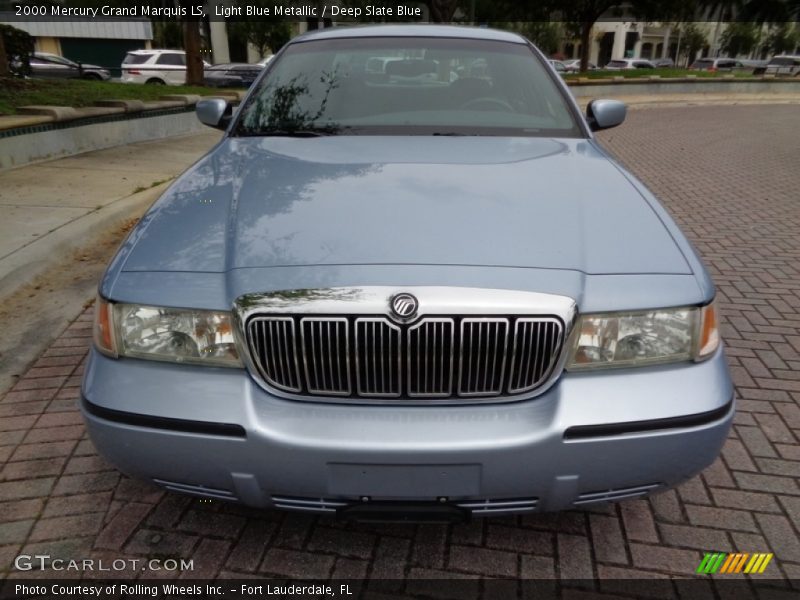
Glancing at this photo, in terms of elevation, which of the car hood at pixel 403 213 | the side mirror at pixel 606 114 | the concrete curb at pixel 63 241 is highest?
the side mirror at pixel 606 114

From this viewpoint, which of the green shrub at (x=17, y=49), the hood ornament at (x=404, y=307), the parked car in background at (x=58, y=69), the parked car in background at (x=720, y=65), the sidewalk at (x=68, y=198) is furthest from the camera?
the parked car in background at (x=720, y=65)

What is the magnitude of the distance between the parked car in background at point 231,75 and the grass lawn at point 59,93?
8457 millimetres

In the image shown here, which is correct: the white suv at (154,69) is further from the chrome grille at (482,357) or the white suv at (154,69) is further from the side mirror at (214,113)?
the chrome grille at (482,357)

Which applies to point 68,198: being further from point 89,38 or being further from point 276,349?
point 89,38

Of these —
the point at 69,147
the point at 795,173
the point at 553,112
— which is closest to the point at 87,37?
the point at 69,147

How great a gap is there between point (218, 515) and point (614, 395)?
57.3 inches

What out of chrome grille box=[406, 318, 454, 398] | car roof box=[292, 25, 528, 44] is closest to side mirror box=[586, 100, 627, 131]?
car roof box=[292, 25, 528, 44]

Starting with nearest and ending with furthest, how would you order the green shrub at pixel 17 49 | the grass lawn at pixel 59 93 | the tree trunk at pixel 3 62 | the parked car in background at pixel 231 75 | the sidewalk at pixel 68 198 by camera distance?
the sidewalk at pixel 68 198
the grass lawn at pixel 59 93
the tree trunk at pixel 3 62
the green shrub at pixel 17 49
the parked car in background at pixel 231 75

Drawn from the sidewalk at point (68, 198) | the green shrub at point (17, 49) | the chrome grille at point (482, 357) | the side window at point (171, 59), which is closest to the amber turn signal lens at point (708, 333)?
the chrome grille at point (482, 357)

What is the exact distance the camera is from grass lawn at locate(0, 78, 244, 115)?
29.1ft

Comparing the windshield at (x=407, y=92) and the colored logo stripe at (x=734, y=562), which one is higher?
the windshield at (x=407, y=92)

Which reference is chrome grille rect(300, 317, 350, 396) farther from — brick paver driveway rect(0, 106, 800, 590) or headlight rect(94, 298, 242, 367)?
brick paver driveway rect(0, 106, 800, 590)

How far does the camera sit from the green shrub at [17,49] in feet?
39.0

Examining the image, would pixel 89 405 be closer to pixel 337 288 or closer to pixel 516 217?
pixel 337 288
